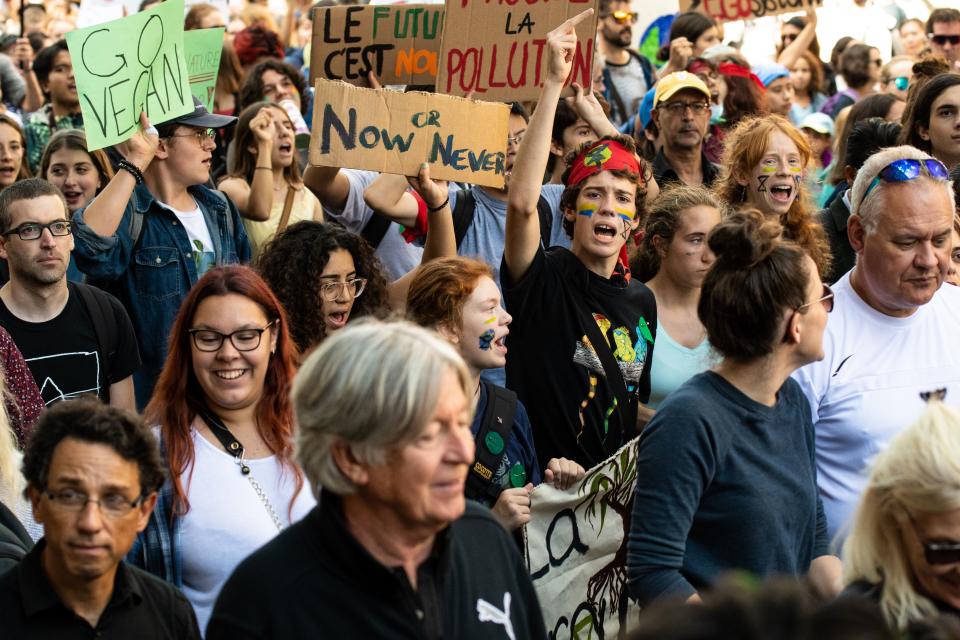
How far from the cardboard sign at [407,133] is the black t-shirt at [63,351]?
109cm

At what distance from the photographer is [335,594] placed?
7.52 ft

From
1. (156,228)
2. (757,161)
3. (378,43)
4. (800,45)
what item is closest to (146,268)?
(156,228)

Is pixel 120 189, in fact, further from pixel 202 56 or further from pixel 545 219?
pixel 545 219

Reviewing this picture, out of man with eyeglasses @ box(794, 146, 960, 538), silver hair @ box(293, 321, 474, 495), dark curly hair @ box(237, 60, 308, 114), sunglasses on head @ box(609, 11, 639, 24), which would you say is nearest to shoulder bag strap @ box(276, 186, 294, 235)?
dark curly hair @ box(237, 60, 308, 114)

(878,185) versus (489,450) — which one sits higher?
(878,185)

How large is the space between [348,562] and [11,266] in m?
3.01

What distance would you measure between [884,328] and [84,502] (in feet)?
7.83

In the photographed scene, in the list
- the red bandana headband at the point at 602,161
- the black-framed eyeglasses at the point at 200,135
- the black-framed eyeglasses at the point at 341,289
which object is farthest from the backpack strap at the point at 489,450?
the black-framed eyeglasses at the point at 200,135

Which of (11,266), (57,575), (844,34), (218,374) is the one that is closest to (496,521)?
(57,575)

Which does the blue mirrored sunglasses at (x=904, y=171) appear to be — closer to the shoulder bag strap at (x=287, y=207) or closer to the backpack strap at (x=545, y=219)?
the backpack strap at (x=545, y=219)

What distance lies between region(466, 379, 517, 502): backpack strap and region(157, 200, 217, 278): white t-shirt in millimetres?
1873

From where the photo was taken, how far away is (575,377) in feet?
14.8

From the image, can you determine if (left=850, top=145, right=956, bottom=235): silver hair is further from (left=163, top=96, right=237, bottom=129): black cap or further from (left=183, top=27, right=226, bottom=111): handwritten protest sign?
(left=183, top=27, right=226, bottom=111): handwritten protest sign

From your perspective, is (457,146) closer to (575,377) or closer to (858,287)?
(575,377)
